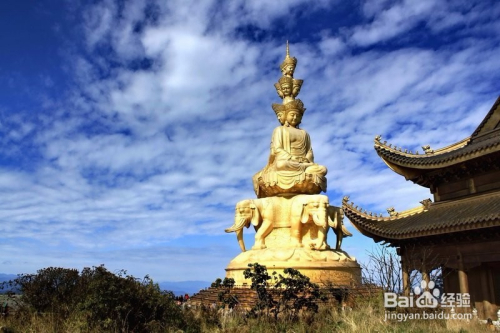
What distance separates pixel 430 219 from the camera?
1489 centimetres

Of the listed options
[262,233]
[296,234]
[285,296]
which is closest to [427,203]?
[296,234]

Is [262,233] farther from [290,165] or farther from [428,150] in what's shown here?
[428,150]

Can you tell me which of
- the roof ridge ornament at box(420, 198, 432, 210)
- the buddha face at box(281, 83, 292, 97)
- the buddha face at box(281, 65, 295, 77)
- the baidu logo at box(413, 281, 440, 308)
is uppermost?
the buddha face at box(281, 65, 295, 77)

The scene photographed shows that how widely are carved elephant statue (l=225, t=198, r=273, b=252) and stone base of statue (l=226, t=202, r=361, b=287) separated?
4.3 inches

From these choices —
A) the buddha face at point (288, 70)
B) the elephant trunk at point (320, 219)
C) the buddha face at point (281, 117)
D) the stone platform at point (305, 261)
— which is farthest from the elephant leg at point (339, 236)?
the buddha face at point (288, 70)

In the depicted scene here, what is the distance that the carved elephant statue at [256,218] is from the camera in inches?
520

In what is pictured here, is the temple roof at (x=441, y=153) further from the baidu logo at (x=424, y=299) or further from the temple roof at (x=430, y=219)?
the baidu logo at (x=424, y=299)

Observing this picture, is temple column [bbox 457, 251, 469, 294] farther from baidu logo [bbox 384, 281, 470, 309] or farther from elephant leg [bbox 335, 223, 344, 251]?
elephant leg [bbox 335, 223, 344, 251]

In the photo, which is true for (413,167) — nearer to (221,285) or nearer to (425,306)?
(425,306)

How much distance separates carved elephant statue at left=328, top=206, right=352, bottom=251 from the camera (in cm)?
1313

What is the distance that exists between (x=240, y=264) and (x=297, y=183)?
283 cm

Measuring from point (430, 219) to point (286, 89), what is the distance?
6.39m

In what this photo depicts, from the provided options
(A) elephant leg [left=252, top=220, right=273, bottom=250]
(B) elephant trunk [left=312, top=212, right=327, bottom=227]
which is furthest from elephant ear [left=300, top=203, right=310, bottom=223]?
(A) elephant leg [left=252, top=220, right=273, bottom=250]

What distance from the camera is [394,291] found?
34.0 feet
